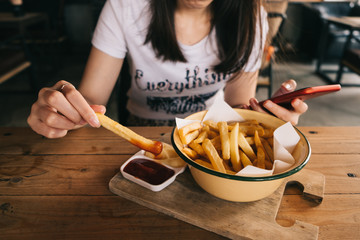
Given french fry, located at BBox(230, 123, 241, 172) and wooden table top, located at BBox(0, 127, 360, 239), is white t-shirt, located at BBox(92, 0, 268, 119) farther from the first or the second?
french fry, located at BBox(230, 123, 241, 172)

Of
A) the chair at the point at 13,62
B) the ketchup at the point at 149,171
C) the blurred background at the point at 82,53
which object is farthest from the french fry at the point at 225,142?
the chair at the point at 13,62

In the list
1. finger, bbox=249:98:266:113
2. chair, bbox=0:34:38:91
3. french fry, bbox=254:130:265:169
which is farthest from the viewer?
chair, bbox=0:34:38:91

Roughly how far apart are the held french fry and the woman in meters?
0.56

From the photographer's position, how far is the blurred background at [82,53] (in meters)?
3.94

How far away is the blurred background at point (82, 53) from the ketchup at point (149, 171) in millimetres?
2320

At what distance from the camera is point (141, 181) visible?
909 millimetres

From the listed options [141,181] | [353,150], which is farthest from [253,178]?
[353,150]

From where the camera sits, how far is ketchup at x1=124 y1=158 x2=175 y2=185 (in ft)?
3.05

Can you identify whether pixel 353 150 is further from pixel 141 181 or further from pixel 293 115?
pixel 141 181

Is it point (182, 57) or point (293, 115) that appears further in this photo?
point (182, 57)

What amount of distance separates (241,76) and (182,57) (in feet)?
1.33

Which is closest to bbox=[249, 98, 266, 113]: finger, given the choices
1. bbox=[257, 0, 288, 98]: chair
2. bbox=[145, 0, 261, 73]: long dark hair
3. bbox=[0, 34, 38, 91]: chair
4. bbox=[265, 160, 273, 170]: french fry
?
bbox=[265, 160, 273, 170]: french fry

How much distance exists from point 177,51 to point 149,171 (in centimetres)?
81

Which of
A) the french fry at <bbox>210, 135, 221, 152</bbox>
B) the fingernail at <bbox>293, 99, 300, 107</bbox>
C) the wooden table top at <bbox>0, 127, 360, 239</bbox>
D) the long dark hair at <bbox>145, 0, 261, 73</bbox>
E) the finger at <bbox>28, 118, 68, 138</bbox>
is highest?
the long dark hair at <bbox>145, 0, 261, 73</bbox>
